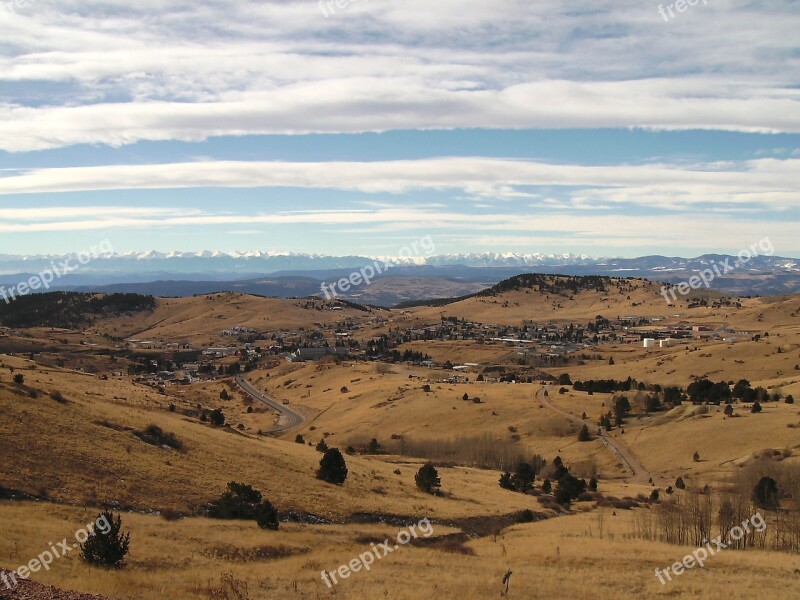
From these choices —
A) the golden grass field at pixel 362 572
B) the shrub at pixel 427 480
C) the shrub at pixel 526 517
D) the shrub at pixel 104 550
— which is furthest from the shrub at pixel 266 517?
the shrub at pixel 526 517

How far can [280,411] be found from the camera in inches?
5054

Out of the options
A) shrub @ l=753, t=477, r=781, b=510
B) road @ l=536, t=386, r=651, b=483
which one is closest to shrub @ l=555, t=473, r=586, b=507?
shrub @ l=753, t=477, r=781, b=510

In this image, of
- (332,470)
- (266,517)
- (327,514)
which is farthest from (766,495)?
(266,517)

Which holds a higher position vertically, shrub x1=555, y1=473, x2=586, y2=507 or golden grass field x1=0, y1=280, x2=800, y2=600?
golden grass field x1=0, y1=280, x2=800, y2=600

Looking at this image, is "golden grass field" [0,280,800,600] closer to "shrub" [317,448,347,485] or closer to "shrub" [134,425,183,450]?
"shrub" [134,425,183,450]

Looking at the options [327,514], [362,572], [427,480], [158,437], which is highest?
[158,437]

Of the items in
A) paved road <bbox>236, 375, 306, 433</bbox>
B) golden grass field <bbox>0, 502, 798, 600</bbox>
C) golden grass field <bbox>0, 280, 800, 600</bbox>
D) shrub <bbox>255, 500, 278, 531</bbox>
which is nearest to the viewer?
golden grass field <bbox>0, 502, 798, 600</bbox>

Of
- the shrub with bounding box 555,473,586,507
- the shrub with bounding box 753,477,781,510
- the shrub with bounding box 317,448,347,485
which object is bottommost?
the shrub with bounding box 555,473,586,507

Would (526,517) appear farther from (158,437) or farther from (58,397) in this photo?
(58,397)

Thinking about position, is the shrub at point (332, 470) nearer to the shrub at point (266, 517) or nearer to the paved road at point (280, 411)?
the shrub at point (266, 517)

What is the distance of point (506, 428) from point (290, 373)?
87.8 metres

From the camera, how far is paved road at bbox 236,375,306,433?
366ft

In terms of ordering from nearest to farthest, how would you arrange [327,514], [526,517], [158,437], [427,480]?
[327,514]
[158,437]
[526,517]
[427,480]

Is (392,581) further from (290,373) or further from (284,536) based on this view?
(290,373)
